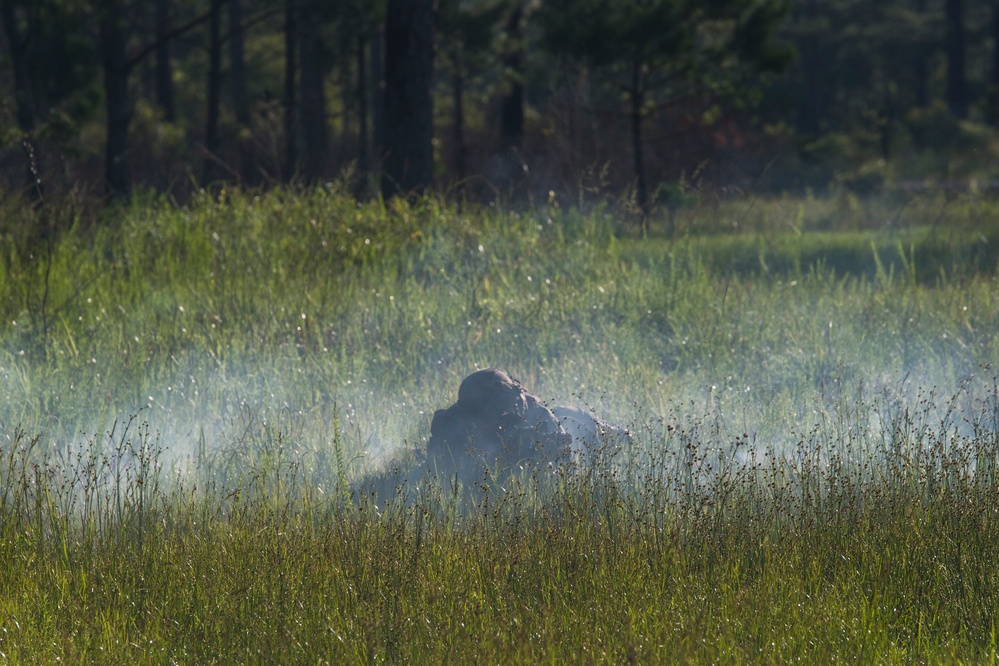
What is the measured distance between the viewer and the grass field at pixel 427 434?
2.96 meters

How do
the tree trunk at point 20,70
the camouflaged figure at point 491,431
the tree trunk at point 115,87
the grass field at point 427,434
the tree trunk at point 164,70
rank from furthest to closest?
the tree trunk at point 164,70
the tree trunk at point 115,87
the tree trunk at point 20,70
the camouflaged figure at point 491,431
the grass field at point 427,434

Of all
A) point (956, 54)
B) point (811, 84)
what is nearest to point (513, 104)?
point (956, 54)

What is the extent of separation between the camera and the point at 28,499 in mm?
3865

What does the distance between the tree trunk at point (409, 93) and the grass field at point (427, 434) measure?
1.34 m

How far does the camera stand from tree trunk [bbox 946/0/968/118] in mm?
30703

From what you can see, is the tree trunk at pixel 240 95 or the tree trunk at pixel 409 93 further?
the tree trunk at pixel 240 95

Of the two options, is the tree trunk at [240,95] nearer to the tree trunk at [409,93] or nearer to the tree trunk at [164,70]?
the tree trunk at [164,70]

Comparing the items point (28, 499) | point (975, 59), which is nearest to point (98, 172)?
point (28, 499)

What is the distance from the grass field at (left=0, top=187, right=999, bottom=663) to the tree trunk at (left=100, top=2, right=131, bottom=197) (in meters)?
4.79

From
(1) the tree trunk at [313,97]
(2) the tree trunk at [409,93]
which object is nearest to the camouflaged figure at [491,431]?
(2) the tree trunk at [409,93]

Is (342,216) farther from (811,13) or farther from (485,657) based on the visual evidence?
(811,13)

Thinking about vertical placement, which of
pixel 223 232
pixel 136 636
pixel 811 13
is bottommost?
pixel 136 636

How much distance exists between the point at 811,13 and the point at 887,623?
114 feet

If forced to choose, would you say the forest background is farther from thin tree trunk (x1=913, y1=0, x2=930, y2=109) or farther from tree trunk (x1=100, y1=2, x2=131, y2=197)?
thin tree trunk (x1=913, y1=0, x2=930, y2=109)
